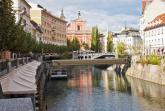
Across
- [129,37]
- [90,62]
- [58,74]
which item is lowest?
[58,74]

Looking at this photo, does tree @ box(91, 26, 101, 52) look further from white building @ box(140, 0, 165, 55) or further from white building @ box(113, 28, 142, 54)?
white building @ box(140, 0, 165, 55)

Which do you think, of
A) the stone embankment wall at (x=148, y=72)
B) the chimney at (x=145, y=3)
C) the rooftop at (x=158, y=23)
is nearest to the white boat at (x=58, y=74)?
the stone embankment wall at (x=148, y=72)

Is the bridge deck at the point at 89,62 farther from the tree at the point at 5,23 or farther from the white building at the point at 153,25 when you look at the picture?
the tree at the point at 5,23

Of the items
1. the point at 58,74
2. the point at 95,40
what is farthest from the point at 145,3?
the point at 58,74

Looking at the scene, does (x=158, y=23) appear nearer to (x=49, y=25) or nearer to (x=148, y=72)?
(x=148, y=72)

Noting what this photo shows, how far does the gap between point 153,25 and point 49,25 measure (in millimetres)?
61873

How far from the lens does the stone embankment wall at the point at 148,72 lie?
67312 millimetres

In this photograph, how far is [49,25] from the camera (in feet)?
516

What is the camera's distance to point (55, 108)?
41250mm

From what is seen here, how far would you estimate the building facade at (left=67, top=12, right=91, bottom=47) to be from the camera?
616ft

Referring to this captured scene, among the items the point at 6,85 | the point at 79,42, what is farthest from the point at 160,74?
the point at 79,42

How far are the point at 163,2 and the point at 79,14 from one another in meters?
85.6

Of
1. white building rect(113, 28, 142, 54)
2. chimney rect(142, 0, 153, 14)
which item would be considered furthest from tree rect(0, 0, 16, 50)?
white building rect(113, 28, 142, 54)

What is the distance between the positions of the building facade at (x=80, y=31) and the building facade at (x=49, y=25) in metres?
3.96
